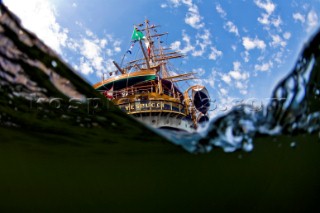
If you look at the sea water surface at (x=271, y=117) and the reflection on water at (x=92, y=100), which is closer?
the reflection on water at (x=92, y=100)

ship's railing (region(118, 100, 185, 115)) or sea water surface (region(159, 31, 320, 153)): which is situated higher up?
ship's railing (region(118, 100, 185, 115))

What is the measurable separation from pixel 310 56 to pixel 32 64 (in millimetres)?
4469

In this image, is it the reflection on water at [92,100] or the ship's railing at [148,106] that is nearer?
the reflection on water at [92,100]

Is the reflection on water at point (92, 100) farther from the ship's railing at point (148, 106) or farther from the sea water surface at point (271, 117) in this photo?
the ship's railing at point (148, 106)

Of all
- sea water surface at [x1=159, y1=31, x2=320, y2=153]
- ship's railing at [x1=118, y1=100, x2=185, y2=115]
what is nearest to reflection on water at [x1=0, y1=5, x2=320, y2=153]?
sea water surface at [x1=159, y1=31, x2=320, y2=153]

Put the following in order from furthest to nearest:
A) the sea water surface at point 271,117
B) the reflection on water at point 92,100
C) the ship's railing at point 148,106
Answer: the ship's railing at point 148,106 < the sea water surface at point 271,117 < the reflection on water at point 92,100

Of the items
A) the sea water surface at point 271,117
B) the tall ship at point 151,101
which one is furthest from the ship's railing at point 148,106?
the sea water surface at point 271,117

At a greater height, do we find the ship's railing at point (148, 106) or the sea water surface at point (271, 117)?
the ship's railing at point (148, 106)

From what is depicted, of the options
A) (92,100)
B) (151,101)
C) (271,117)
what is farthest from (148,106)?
(92,100)

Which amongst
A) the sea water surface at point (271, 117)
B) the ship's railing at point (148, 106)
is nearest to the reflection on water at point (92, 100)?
the sea water surface at point (271, 117)

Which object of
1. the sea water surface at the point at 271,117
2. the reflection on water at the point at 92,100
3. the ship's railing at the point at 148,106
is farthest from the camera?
the ship's railing at the point at 148,106

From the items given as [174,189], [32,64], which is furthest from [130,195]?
[32,64]

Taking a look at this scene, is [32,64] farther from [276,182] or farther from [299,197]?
[299,197]

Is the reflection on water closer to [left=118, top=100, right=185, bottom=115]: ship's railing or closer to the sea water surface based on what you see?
the sea water surface
